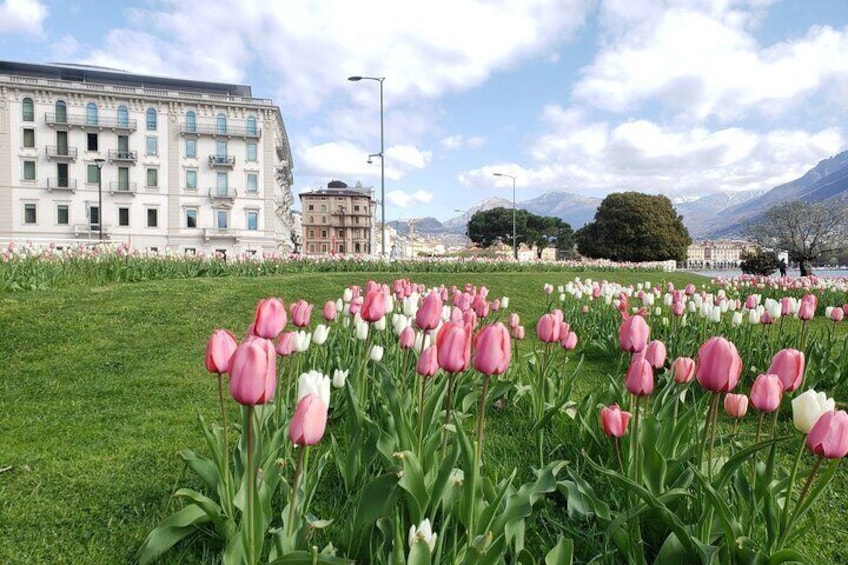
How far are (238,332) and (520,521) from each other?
5803 mm

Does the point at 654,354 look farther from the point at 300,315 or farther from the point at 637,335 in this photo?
the point at 300,315

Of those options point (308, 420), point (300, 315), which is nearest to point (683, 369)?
point (308, 420)

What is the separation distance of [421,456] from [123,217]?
155 feet

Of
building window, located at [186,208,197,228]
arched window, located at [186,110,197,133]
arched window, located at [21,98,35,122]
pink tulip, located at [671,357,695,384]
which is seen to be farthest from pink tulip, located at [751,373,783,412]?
arched window, located at [21,98,35,122]

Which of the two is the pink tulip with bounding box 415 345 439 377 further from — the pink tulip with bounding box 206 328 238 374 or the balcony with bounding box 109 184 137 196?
the balcony with bounding box 109 184 137 196

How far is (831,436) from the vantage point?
4.61 ft

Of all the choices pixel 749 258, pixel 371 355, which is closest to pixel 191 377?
pixel 371 355

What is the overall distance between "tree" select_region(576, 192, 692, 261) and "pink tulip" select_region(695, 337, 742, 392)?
50.6 meters

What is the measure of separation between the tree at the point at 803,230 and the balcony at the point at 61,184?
51.0 m

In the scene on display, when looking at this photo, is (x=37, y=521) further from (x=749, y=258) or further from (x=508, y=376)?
(x=749, y=258)

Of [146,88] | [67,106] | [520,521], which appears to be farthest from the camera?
[146,88]

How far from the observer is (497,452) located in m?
2.94

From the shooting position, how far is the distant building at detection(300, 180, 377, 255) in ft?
301

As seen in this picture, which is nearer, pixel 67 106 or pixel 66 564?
pixel 66 564
